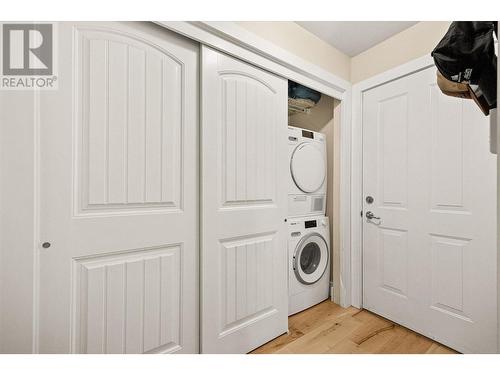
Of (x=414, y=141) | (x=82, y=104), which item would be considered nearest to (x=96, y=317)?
(x=82, y=104)

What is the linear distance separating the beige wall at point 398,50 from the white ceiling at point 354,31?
0.18 ft

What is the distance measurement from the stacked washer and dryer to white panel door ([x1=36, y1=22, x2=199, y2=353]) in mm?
949

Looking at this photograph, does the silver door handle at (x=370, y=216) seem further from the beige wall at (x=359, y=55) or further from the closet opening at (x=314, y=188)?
the beige wall at (x=359, y=55)

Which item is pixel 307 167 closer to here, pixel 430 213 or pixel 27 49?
pixel 430 213

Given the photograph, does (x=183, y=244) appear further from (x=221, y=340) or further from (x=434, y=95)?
(x=434, y=95)

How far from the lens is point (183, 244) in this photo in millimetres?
1354

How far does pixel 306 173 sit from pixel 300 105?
69 cm

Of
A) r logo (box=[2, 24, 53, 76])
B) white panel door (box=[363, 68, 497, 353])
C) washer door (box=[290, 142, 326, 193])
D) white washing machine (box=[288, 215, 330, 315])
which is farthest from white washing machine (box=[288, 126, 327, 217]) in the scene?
→ r logo (box=[2, 24, 53, 76])

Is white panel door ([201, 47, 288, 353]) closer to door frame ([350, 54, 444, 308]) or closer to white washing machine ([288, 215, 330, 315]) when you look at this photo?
white washing machine ([288, 215, 330, 315])

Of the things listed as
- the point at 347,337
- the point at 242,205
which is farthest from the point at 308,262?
the point at 242,205

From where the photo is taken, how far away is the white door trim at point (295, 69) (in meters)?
1.37

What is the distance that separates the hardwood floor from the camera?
5.33 ft

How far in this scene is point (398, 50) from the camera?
1920mm
